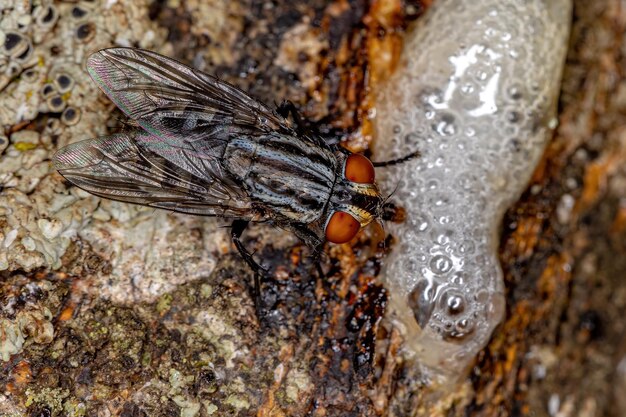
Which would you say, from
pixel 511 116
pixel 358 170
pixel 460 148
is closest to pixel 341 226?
pixel 358 170

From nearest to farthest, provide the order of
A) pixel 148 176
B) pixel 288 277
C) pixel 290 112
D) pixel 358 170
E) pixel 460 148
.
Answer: pixel 148 176 → pixel 358 170 → pixel 288 277 → pixel 290 112 → pixel 460 148

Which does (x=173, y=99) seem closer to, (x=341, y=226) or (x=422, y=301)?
(x=341, y=226)

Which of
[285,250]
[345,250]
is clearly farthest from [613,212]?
[285,250]

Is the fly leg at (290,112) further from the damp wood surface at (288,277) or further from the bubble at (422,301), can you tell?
the bubble at (422,301)

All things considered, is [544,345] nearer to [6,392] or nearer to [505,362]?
[505,362]

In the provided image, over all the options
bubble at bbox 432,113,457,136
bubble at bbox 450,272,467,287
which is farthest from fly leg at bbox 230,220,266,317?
bubble at bbox 432,113,457,136

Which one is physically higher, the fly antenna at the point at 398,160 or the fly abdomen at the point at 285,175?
the fly abdomen at the point at 285,175

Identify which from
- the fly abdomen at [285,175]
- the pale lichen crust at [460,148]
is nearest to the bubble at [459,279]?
the pale lichen crust at [460,148]
